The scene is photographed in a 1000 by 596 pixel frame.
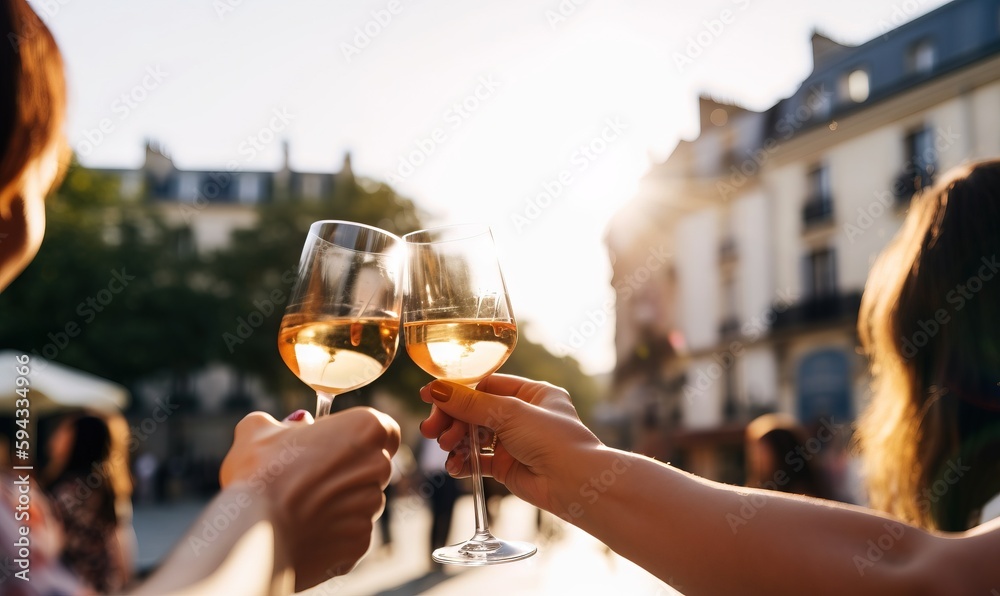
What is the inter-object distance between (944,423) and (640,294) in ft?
99.9

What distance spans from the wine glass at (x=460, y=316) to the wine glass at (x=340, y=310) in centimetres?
6

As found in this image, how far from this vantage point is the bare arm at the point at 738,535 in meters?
1.22

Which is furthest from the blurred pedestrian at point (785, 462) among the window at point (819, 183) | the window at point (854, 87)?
the window at point (819, 183)

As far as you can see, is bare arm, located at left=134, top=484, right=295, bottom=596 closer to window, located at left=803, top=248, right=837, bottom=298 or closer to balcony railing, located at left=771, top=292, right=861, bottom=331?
balcony railing, located at left=771, top=292, right=861, bottom=331

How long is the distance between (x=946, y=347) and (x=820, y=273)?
24109 mm

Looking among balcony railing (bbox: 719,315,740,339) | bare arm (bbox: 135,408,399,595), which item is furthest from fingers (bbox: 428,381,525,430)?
balcony railing (bbox: 719,315,740,339)

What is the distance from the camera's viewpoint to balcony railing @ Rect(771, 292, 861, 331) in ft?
75.4

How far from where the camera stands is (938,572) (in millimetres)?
1206

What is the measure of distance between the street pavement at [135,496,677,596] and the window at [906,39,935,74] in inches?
573

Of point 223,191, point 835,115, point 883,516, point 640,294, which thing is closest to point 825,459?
point 883,516

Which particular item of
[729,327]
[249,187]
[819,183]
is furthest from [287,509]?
[249,187]

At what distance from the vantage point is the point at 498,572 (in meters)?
9.84

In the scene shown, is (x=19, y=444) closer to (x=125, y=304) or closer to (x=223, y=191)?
(x=125, y=304)

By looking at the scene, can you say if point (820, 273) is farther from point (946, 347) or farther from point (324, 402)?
point (324, 402)
